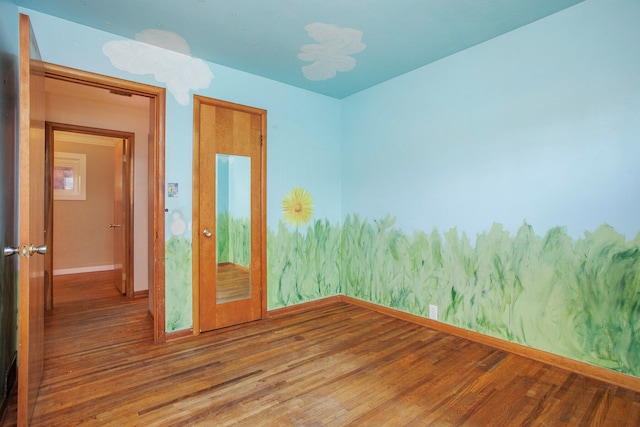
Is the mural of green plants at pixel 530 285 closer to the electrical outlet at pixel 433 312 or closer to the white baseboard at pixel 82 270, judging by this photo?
the electrical outlet at pixel 433 312

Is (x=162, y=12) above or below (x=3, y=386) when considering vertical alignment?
above

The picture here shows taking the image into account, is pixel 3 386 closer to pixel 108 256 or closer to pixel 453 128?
pixel 453 128

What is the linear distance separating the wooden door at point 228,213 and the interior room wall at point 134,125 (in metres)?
1.85

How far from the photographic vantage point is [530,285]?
8.58ft

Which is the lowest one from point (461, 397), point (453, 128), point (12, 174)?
point (461, 397)

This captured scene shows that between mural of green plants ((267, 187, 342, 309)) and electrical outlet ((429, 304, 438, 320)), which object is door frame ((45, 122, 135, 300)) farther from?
electrical outlet ((429, 304, 438, 320))

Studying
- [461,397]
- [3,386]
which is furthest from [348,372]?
[3,386]

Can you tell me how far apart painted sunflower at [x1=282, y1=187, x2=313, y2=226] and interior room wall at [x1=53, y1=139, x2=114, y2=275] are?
14.5 feet

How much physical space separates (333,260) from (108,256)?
15.6 feet

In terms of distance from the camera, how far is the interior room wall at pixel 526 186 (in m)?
2.22

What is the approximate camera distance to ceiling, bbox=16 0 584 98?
229 centimetres

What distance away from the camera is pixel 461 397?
208cm

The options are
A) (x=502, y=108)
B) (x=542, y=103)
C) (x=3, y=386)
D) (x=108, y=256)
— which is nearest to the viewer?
(x=3, y=386)

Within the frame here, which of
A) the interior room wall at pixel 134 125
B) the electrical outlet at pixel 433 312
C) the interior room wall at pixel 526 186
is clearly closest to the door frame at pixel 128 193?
the interior room wall at pixel 134 125
